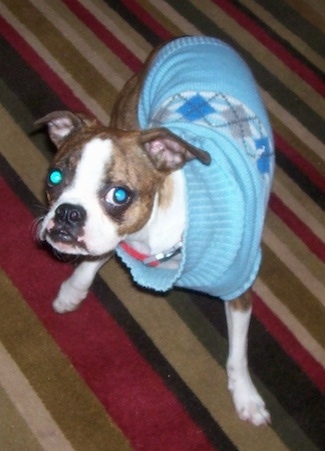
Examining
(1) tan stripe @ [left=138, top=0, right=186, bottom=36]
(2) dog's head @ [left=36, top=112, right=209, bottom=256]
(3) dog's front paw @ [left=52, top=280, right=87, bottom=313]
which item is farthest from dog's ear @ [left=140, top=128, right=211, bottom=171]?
(1) tan stripe @ [left=138, top=0, right=186, bottom=36]

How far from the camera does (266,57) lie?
385cm

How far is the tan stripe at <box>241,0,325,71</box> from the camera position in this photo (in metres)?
3.93

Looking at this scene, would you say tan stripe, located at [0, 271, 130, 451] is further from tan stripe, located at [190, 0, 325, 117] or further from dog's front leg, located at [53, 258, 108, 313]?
tan stripe, located at [190, 0, 325, 117]

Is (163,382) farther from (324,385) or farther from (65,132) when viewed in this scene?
(65,132)

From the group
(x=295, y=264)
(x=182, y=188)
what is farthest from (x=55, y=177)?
(x=295, y=264)

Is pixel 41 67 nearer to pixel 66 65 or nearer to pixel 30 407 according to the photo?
pixel 66 65

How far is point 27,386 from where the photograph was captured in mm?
2527

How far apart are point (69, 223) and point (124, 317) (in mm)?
861

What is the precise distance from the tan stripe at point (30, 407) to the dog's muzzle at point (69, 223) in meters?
0.73

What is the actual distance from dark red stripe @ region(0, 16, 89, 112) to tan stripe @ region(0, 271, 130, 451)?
1029mm

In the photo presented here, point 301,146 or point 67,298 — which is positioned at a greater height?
point 301,146

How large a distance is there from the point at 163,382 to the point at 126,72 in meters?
1.62

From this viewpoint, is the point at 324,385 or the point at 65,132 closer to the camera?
the point at 65,132

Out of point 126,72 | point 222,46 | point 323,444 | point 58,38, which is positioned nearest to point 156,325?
point 323,444
